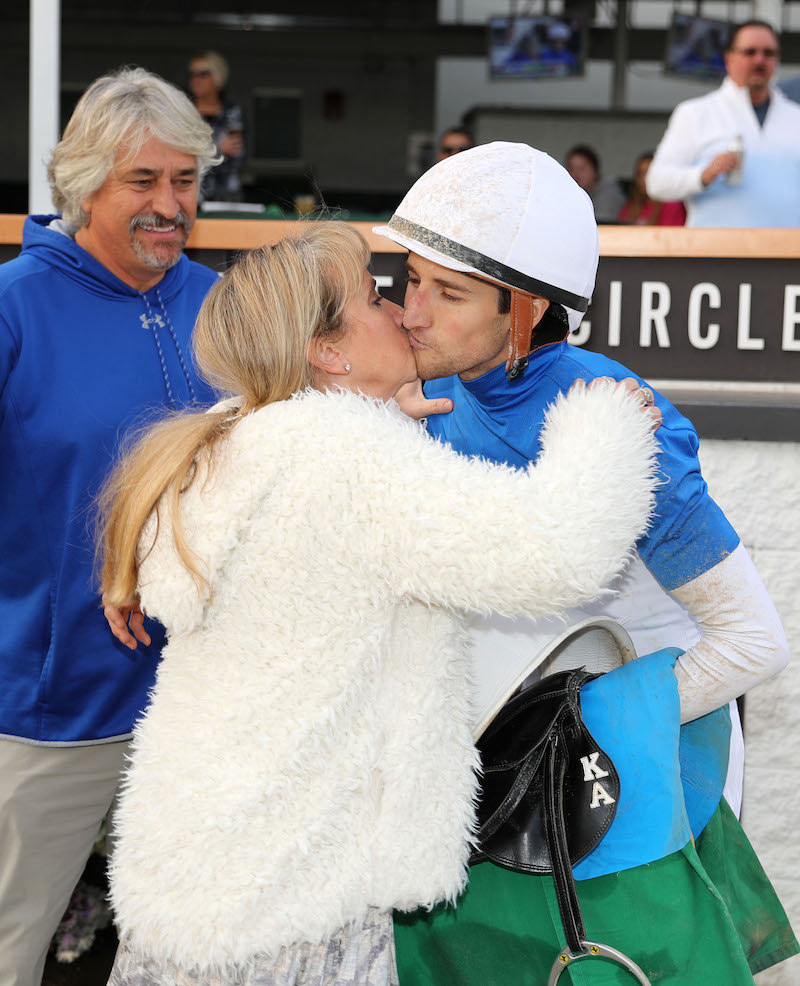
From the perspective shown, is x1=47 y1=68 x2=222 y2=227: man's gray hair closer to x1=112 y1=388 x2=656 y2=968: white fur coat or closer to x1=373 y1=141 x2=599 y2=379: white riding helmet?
x1=373 y1=141 x2=599 y2=379: white riding helmet

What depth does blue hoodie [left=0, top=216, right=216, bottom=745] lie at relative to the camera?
8.18 feet

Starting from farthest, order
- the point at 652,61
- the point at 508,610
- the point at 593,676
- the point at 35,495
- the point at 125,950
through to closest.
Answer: the point at 652,61 → the point at 35,495 → the point at 593,676 → the point at 125,950 → the point at 508,610

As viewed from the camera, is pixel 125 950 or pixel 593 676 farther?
pixel 593 676

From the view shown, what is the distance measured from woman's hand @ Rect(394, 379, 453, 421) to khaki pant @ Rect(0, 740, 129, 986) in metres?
1.11

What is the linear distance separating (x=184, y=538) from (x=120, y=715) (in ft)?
3.44

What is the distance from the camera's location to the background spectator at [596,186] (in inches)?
329

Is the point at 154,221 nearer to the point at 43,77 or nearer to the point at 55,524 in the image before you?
the point at 55,524

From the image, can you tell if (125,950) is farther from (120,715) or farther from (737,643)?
(737,643)

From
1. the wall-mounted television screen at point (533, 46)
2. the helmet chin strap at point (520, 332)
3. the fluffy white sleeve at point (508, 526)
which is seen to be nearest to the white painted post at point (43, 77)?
the helmet chin strap at point (520, 332)

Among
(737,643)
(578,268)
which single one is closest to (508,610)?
(737,643)

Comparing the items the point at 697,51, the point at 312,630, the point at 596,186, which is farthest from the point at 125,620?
the point at 697,51

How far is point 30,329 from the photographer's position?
2.54 m

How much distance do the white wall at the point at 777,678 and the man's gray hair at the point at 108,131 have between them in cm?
178

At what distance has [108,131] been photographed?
9.06 feet
